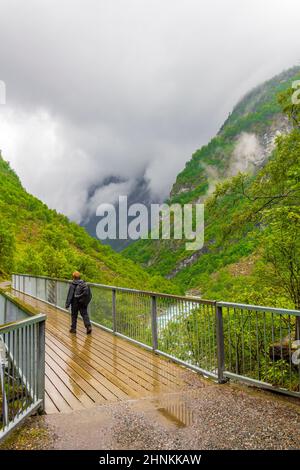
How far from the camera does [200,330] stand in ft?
21.9

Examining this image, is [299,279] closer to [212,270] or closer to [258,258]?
[258,258]

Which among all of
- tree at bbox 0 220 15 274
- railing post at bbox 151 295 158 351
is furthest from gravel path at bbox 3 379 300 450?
tree at bbox 0 220 15 274

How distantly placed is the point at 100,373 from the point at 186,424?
2783 millimetres

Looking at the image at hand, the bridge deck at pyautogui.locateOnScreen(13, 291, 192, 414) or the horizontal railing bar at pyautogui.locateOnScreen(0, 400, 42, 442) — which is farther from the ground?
the horizontal railing bar at pyautogui.locateOnScreen(0, 400, 42, 442)

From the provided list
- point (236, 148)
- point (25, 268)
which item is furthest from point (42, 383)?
point (236, 148)

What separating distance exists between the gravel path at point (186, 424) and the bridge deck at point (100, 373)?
45cm

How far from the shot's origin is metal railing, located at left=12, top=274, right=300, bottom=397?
5.49m

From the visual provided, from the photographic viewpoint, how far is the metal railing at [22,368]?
4219 millimetres

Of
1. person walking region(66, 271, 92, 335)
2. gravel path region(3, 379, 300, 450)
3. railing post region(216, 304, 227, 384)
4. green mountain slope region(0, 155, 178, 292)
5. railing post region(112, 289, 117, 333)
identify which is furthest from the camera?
green mountain slope region(0, 155, 178, 292)

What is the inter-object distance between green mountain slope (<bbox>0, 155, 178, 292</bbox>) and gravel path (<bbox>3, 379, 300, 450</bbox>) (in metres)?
27.2

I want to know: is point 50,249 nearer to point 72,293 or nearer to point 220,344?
point 72,293

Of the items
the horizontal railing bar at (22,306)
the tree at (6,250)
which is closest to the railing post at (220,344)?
the horizontal railing bar at (22,306)

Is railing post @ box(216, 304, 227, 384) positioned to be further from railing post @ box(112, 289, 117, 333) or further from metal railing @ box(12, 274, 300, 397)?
railing post @ box(112, 289, 117, 333)
